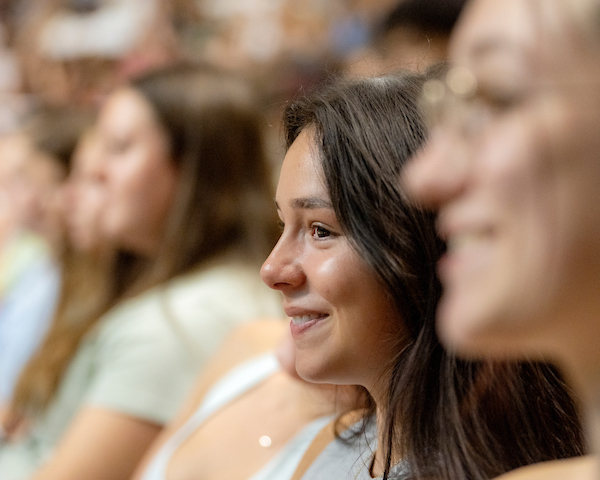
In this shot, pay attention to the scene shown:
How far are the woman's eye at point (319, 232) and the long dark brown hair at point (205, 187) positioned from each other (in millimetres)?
816

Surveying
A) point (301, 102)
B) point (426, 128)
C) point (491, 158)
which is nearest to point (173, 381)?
point (301, 102)

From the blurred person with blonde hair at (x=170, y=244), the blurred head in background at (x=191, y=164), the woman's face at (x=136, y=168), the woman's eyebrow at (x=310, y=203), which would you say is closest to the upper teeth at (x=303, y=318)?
the woman's eyebrow at (x=310, y=203)

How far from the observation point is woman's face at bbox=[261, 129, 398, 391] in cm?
72

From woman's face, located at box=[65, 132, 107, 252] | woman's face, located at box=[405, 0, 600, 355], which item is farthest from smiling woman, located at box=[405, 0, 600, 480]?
woman's face, located at box=[65, 132, 107, 252]

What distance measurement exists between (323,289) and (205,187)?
2.96 ft

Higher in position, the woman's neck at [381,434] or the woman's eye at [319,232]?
the woman's eye at [319,232]

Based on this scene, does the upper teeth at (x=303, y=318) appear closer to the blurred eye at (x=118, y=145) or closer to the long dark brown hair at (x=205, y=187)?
the long dark brown hair at (x=205, y=187)

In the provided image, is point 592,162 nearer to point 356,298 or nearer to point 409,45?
point 356,298

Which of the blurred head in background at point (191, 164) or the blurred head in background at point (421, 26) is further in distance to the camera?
the blurred head in background at point (421, 26)

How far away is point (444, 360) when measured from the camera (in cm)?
71

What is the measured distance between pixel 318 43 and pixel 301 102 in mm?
2193

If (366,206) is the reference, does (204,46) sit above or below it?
above

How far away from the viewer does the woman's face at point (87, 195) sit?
6.07 ft

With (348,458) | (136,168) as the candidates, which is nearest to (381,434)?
(348,458)
